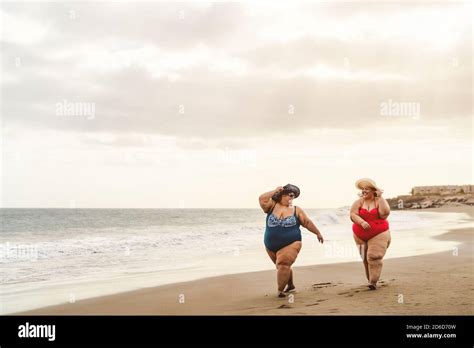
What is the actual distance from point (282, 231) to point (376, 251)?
154cm

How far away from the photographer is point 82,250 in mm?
16875

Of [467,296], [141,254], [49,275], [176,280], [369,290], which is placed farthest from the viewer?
[141,254]

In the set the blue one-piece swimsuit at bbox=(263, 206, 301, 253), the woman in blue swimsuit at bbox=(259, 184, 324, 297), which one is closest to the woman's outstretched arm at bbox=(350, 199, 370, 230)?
the woman in blue swimsuit at bbox=(259, 184, 324, 297)

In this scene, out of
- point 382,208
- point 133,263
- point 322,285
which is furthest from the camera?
point 133,263

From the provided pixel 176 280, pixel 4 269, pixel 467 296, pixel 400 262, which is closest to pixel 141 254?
pixel 4 269

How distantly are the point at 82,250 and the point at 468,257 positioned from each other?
36.4 ft

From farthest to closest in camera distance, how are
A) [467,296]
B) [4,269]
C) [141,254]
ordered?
[141,254] < [4,269] < [467,296]

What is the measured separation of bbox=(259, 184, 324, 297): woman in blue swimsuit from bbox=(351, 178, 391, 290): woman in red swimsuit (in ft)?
2.51

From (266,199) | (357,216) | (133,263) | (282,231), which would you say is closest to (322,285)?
(357,216)

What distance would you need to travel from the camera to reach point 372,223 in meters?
8.33

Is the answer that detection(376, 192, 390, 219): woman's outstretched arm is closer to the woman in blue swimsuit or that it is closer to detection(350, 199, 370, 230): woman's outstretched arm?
detection(350, 199, 370, 230): woman's outstretched arm

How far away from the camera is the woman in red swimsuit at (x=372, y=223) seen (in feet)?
27.2

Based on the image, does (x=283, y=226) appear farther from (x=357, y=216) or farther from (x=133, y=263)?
(x=133, y=263)

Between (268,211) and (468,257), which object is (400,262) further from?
(268,211)
